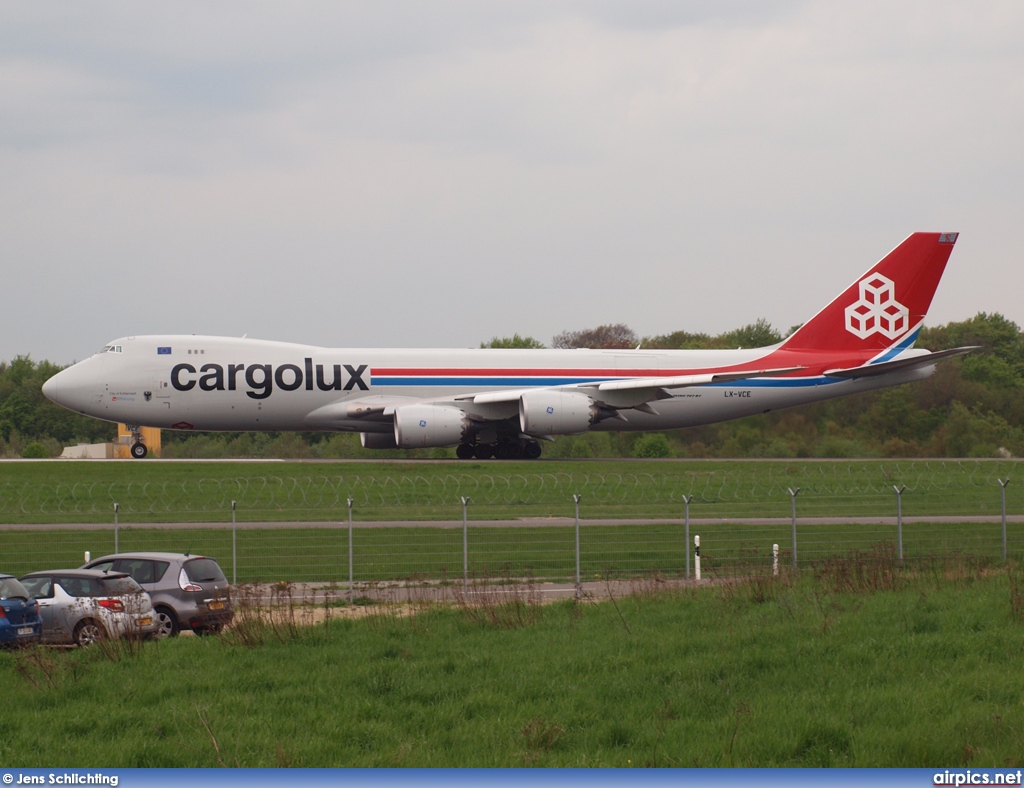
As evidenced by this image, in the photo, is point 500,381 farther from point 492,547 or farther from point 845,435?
point 492,547

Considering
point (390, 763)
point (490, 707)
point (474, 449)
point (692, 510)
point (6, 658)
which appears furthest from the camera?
point (474, 449)

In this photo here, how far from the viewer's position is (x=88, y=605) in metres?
14.3

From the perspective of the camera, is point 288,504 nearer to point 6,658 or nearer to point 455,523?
point 455,523

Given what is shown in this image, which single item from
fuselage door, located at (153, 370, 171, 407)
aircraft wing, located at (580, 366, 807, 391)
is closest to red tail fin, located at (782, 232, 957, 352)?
aircraft wing, located at (580, 366, 807, 391)

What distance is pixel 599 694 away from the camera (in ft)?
35.8

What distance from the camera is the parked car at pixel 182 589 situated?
1547cm

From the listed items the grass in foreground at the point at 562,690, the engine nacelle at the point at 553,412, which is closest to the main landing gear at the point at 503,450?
the engine nacelle at the point at 553,412

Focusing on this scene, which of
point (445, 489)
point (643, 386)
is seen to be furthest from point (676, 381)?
point (445, 489)

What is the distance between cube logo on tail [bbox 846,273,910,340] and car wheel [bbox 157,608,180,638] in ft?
120

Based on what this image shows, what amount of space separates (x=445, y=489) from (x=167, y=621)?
14624 millimetres

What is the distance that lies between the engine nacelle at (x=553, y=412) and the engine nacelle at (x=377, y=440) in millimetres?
5731

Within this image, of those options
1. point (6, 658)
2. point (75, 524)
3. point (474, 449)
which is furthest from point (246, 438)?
point (6, 658)

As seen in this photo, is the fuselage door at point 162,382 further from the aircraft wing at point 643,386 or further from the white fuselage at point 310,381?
the aircraft wing at point 643,386

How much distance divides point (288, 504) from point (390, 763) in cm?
1919
